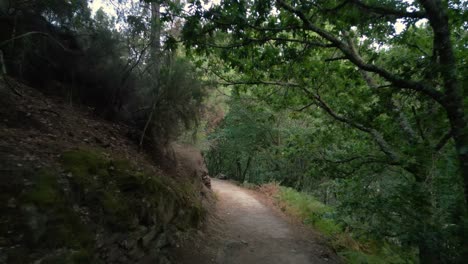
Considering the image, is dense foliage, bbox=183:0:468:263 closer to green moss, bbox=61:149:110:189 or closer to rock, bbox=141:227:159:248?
green moss, bbox=61:149:110:189

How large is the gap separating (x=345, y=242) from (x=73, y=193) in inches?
277

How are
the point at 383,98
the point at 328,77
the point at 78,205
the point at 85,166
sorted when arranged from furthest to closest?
the point at 328,77 < the point at 383,98 < the point at 85,166 < the point at 78,205

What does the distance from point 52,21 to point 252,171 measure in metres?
22.2

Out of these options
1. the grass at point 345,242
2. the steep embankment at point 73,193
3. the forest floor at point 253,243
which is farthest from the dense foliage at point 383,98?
the steep embankment at point 73,193

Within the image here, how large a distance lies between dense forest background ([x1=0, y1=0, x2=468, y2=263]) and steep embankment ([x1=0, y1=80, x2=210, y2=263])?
49.7 inches

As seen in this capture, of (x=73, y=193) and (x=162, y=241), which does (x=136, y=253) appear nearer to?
(x=162, y=241)

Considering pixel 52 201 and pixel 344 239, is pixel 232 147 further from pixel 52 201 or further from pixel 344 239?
pixel 52 201

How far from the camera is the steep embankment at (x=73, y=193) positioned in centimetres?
326

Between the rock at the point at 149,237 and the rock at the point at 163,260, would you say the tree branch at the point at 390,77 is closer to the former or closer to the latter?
the rock at the point at 149,237

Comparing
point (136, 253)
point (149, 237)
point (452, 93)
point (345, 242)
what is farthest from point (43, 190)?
point (345, 242)

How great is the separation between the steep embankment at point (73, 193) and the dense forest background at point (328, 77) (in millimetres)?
1261

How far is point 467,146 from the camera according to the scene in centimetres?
300

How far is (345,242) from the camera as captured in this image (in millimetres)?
7684

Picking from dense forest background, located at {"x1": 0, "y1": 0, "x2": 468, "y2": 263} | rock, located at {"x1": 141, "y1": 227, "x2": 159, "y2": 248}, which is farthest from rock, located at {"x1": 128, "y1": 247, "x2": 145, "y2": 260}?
dense forest background, located at {"x1": 0, "y1": 0, "x2": 468, "y2": 263}
